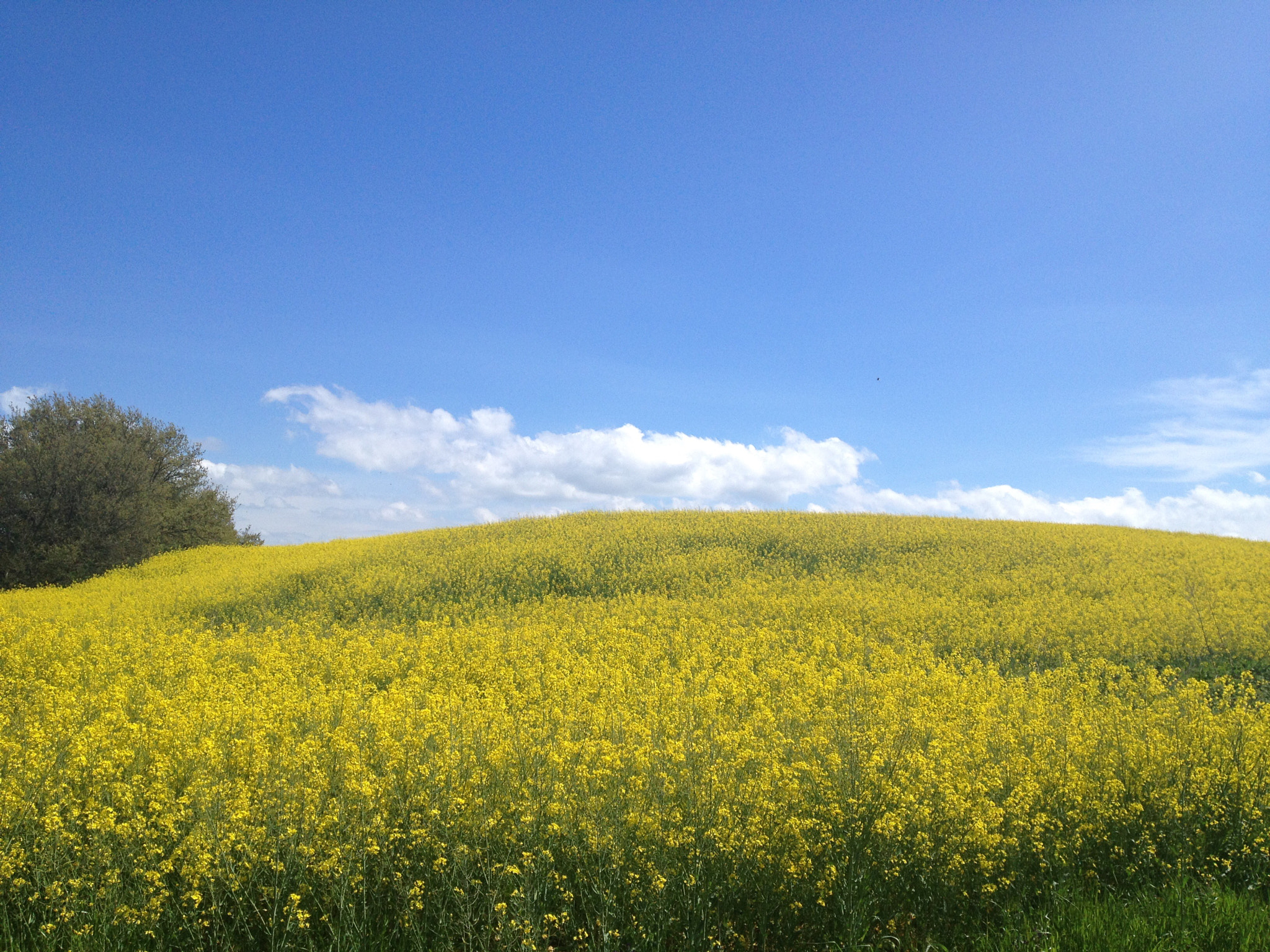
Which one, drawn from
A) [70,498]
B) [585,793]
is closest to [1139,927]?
[585,793]

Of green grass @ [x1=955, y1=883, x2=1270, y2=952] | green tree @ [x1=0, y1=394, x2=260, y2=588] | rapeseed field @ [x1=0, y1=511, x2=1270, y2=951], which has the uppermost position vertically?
green tree @ [x1=0, y1=394, x2=260, y2=588]

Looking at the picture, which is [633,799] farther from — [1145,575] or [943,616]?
[1145,575]

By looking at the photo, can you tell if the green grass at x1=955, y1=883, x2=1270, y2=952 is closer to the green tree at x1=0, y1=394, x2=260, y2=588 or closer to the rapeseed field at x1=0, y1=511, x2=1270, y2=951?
the rapeseed field at x1=0, y1=511, x2=1270, y2=951

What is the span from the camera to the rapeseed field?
13.9 ft

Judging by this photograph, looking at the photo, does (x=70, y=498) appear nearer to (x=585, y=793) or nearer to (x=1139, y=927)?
(x=585, y=793)

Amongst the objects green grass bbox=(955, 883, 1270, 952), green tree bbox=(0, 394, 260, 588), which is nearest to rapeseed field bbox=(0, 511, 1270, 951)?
green grass bbox=(955, 883, 1270, 952)

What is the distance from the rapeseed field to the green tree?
16.3 m

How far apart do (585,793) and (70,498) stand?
2694 centimetres

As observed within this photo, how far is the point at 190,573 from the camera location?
22.6 m

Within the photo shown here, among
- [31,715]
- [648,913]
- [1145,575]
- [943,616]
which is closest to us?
[648,913]

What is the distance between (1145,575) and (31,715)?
2076cm

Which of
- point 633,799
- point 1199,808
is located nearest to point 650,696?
point 633,799

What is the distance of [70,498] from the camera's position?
2422 cm

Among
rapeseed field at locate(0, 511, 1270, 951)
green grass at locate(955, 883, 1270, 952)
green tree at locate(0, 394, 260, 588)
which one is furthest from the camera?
green tree at locate(0, 394, 260, 588)
